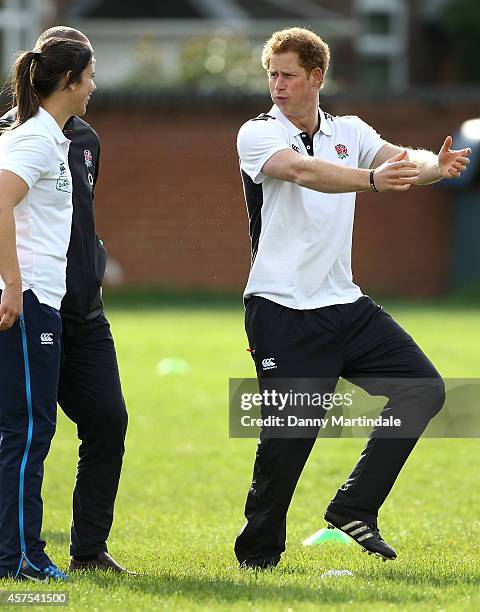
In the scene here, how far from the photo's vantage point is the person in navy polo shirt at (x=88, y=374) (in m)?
5.87

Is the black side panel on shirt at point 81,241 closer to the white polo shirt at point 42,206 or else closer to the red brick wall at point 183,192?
the white polo shirt at point 42,206

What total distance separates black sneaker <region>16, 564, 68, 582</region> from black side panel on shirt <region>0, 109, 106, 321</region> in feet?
3.64

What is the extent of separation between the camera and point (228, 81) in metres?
27.1

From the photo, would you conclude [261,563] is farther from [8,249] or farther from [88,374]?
[8,249]

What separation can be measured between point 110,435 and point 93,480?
24 cm

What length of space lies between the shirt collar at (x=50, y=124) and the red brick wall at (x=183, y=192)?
18890 mm

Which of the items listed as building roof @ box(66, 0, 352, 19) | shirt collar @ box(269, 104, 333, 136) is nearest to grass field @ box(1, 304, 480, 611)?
shirt collar @ box(269, 104, 333, 136)

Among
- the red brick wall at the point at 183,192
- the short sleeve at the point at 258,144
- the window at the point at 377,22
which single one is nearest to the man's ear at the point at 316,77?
the short sleeve at the point at 258,144

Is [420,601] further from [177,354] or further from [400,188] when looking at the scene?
[177,354]

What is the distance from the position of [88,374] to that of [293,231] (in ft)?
3.75

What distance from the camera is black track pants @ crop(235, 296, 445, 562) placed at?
19.8ft

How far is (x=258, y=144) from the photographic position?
232 inches

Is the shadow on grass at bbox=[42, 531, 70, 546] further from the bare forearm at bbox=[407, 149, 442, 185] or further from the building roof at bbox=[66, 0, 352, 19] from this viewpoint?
the building roof at bbox=[66, 0, 352, 19]

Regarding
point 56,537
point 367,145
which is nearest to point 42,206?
point 367,145
